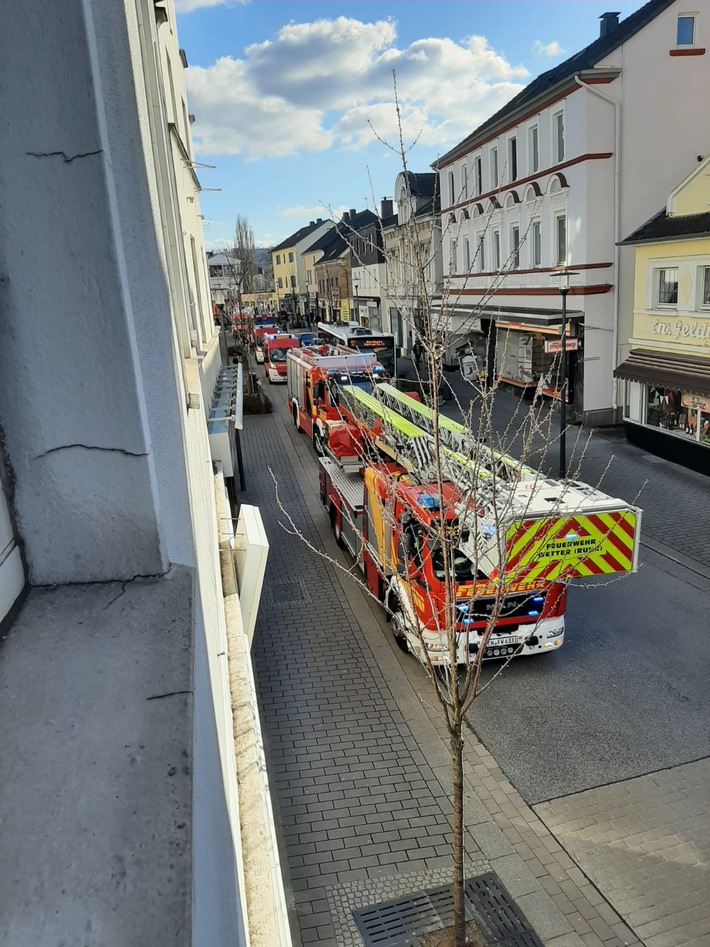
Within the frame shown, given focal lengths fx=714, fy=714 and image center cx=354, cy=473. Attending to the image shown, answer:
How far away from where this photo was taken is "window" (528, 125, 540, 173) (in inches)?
931

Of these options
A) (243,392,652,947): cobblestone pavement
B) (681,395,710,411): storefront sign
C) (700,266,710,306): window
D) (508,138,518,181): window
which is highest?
(508,138,518,181): window

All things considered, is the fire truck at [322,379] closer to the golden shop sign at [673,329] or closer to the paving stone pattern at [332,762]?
the paving stone pattern at [332,762]

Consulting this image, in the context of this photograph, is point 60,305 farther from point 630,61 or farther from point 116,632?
point 630,61

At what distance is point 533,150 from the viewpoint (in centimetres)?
2391

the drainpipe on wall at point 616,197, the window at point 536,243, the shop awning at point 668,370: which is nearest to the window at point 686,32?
the drainpipe on wall at point 616,197

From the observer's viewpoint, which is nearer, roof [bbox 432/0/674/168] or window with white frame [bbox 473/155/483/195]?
roof [bbox 432/0/674/168]

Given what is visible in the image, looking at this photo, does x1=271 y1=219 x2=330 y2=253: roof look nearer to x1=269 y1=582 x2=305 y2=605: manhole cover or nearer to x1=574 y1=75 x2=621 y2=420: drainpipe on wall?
x1=574 y1=75 x2=621 y2=420: drainpipe on wall

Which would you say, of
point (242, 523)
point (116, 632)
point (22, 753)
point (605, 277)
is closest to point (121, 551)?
point (116, 632)

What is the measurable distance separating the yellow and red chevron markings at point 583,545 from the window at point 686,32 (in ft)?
64.1

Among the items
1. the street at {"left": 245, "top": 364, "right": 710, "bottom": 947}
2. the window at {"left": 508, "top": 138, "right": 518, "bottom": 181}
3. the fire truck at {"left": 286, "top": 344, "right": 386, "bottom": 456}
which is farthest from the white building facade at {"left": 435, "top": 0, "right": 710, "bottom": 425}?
the street at {"left": 245, "top": 364, "right": 710, "bottom": 947}

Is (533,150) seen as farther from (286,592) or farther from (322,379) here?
(286,592)

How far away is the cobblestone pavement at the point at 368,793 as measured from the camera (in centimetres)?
576

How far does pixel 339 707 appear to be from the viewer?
8594 millimetres

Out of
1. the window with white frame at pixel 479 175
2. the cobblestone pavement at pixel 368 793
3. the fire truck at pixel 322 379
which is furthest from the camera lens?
the window with white frame at pixel 479 175
